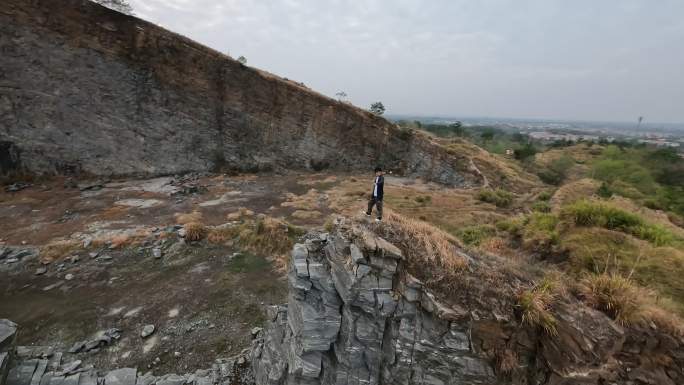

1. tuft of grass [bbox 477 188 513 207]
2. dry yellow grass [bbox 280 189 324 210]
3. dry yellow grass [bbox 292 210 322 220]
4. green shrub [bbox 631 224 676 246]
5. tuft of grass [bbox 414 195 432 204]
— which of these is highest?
green shrub [bbox 631 224 676 246]

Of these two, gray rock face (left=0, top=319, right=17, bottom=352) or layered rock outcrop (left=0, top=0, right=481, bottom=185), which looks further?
layered rock outcrop (left=0, top=0, right=481, bottom=185)

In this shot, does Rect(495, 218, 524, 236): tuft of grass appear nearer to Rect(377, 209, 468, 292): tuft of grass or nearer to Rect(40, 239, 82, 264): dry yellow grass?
Rect(377, 209, 468, 292): tuft of grass

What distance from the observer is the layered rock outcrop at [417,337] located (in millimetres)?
3463

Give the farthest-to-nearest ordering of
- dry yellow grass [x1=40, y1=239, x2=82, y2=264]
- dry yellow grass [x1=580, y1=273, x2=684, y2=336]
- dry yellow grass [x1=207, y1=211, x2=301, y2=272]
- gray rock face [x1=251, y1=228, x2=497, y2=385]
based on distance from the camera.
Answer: dry yellow grass [x1=207, y1=211, x2=301, y2=272]
dry yellow grass [x1=40, y1=239, x2=82, y2=264]
gray rock face [x1=251, y1=228, x2=497, y2=385]
dry yellow grass [x1=580, y1=273, x2=684, y2=336]

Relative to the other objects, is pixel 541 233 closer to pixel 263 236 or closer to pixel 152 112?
pixel 263 236

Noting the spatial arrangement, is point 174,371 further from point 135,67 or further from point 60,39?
point 60,39

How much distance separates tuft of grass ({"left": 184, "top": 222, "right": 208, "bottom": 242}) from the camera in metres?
11.2

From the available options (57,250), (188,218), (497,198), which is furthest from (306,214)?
(497,198)

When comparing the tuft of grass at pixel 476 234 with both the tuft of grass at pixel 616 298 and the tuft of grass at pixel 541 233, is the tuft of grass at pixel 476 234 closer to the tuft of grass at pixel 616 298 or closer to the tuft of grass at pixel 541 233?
the tuft of grass at pixel 541 233

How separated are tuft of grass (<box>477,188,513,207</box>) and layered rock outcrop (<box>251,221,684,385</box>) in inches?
537

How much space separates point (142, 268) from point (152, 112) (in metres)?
13.6

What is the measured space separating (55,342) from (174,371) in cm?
315

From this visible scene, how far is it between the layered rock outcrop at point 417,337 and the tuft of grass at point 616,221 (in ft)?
11.6

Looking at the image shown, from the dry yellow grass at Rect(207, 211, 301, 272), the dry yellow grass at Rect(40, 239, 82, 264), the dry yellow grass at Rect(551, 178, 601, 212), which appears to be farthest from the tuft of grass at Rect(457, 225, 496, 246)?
the dry yellow grass at Rect(40, 239, 82, 264)
